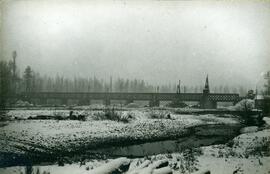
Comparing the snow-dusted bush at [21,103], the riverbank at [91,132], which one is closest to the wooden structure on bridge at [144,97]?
the snow-dusted bush at [21,103]

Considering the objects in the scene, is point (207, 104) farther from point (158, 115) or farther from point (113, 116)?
point (113, 116)

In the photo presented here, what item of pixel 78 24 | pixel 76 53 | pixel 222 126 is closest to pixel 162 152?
pixel 222 126

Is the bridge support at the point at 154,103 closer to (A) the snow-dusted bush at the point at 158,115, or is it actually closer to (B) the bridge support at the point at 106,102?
(A) the snow-dusted bush at the point at 158,115

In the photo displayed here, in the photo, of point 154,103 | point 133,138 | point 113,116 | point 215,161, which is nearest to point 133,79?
point 154,103

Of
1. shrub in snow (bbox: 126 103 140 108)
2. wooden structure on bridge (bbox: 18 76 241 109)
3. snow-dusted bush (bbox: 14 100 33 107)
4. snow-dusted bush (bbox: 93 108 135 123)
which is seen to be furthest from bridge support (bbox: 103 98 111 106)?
snow-dusted bush (bbox: 14 100 33 107)

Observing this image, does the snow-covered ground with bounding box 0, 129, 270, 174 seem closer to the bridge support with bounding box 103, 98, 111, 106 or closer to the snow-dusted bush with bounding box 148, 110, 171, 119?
the snow-dusted bush with bounding box 148, 110, 171, 119

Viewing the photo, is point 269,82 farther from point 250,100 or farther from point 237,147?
point 237,147
